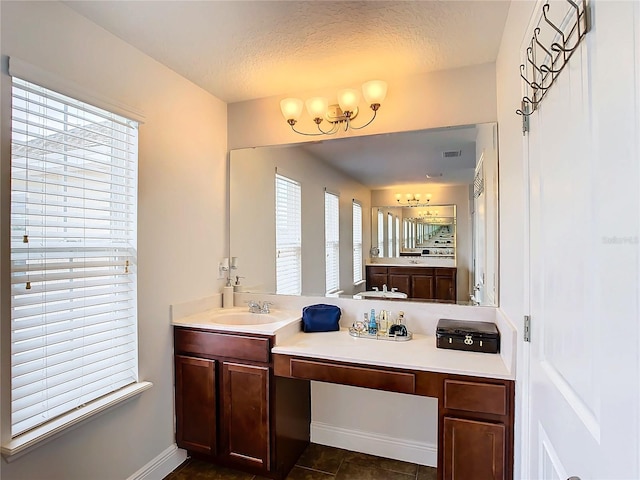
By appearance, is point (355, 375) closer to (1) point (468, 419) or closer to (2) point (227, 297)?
(1) point (468, 419)

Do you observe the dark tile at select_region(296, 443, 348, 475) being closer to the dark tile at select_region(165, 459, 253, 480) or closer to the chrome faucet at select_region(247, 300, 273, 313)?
the dark tile at select_region(165, 459, 253, 480)

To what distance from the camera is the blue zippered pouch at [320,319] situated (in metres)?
2.31

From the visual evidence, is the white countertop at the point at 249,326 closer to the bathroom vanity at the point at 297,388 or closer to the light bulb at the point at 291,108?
the bathroom vanity at the point at 297,388

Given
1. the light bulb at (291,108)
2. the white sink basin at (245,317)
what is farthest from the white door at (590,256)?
the white sink basin at (245,317)

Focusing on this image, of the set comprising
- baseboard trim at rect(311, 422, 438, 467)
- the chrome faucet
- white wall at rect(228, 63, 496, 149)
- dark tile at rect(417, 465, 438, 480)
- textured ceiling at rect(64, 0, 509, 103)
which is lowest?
dark tile at rect(417, 465, 438, 480)

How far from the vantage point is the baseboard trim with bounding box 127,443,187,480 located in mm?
2010

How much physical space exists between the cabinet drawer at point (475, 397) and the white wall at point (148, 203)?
166 cm

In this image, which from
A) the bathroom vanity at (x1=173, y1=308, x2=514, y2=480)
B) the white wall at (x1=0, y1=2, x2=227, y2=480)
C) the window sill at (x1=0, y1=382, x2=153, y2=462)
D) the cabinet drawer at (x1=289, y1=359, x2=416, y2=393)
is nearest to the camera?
the window sill at (x1=0, y1=382, x2=153, y2=462)

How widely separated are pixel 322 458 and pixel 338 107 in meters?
2.35

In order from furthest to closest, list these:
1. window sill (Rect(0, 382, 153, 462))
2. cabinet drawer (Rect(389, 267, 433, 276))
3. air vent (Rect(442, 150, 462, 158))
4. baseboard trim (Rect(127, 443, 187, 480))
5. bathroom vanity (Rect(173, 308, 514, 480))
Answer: cabinet drawer (Rect(389, 267, 433, 276))
air vent (Rect(442, 150, 462, 158))
baseboard trim (Rect(127, 443, 187, 480))
bathroom vanity (Rect(173, 308, 514, 480))
window sill (Rect(0, 382, 153, 462))

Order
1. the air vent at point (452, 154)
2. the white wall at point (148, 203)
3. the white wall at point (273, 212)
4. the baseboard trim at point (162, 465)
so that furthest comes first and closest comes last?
1. the white wall at point (273, 212)
2. the air vent at point (452, 154)
3. the baseboard trim at point (162, 465)
4. the white wall at point (148, 203)

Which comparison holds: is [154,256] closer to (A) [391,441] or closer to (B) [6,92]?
(B) [6,92]

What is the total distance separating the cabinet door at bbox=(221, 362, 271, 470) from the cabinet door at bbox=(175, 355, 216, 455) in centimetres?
9

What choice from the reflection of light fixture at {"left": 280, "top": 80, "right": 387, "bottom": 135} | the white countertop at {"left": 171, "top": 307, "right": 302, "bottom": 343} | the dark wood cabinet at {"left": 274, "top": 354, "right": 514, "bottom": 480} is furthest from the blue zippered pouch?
the reflection of light fixture at {"left": 280, "top": 80, "right": 387, "bottom": 135}
